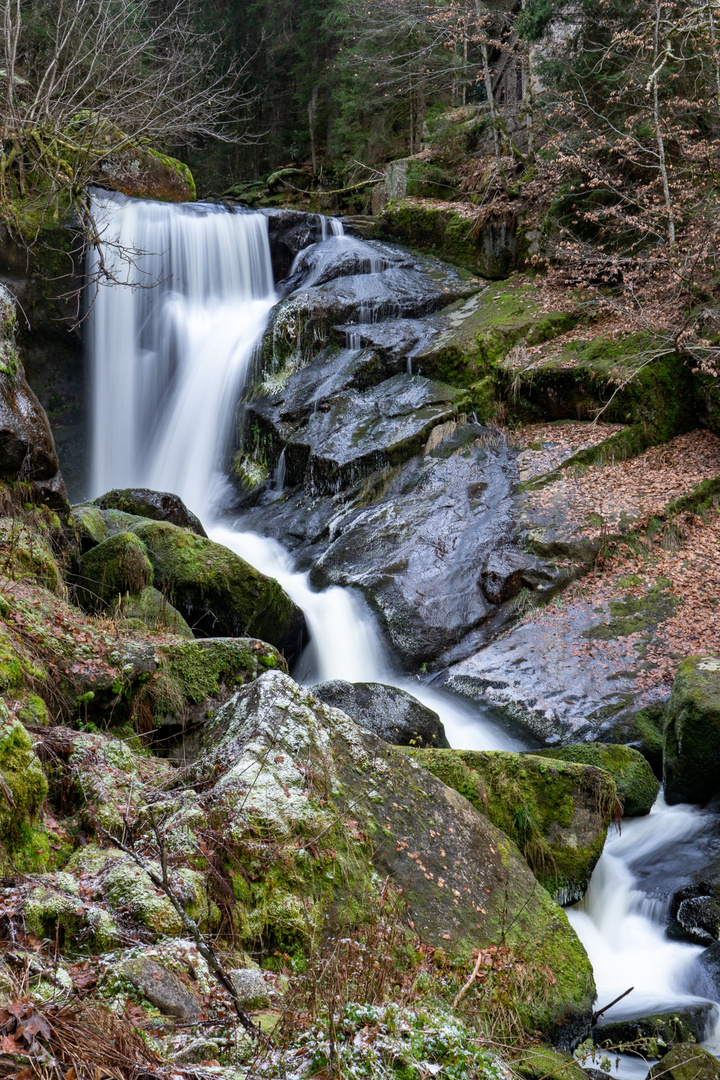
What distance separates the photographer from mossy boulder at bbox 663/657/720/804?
636 cm

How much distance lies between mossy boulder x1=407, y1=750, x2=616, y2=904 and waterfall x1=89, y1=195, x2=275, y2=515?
27.3 feet

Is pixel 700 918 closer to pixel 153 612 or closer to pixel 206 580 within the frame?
pixel 153 612

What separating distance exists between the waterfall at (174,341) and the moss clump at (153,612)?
5.75 m

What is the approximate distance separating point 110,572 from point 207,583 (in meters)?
1.23

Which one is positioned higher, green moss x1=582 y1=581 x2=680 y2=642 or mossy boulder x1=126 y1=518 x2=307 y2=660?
mossy boulder x1=126 y1=518 x2=307 y2=660

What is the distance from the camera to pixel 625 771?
21.7ft

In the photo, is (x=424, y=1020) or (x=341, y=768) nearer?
(x=424, y=1020)

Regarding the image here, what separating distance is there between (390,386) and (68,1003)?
11758mm

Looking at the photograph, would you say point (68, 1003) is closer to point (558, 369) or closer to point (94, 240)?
point (94, 240)

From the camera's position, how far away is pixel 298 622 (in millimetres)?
9023

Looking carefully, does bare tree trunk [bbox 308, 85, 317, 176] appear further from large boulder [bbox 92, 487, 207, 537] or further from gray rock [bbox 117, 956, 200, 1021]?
gray rock [bbox 117, 956, 200, 1021]

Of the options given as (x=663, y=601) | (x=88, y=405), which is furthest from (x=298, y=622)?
(x=88, y=405)

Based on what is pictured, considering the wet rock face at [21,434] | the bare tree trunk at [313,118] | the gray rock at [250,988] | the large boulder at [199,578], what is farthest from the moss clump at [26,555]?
the bare tree trunk at [313,118]

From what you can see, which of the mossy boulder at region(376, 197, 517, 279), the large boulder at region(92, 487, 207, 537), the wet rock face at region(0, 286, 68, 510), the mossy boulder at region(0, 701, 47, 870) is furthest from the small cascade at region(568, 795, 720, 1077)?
the mossy boulder at region(376, 197, 517, 279)
